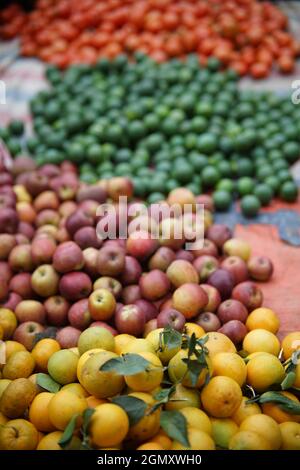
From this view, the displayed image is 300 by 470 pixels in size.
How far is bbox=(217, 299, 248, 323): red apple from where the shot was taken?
7.25 feet

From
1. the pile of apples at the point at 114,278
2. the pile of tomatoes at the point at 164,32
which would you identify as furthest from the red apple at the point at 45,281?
the pile of tomatoes at the point at 164,32

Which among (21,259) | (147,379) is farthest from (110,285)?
(147,379)

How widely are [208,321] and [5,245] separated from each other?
111 cm

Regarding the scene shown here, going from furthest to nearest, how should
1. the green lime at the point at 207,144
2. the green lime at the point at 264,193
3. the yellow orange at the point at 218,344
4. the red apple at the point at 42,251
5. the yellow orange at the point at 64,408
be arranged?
1. the green lime at the point at 207,144
2. the green lime at the point at 264,193
3. the red apple at the point at 42,251
4. the yellow orange at the point at 218,344
5. the yellow orange at the point at 64,408

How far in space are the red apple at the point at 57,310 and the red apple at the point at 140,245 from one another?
41 cm

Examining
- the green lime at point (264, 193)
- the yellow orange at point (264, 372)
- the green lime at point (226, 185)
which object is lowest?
the yellow orange at point (264, 372)

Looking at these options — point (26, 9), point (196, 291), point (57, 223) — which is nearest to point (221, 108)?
point (57, 223)

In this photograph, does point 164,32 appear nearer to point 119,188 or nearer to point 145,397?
point 119,188

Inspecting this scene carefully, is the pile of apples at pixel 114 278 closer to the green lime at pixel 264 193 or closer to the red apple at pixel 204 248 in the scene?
the red apple at pixel 204 248

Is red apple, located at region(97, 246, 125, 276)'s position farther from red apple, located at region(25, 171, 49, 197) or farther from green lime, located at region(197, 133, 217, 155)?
green lime, located at region(197, 133, 217, 155)

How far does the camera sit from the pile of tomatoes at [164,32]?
4.73 metres

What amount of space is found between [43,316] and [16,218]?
0.66m

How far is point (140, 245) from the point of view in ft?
8.04

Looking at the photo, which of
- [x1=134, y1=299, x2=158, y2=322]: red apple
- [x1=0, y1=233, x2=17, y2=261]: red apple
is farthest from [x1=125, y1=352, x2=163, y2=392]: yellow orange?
[x1=0, y1=233, x2=17, y2=261]: red apple
